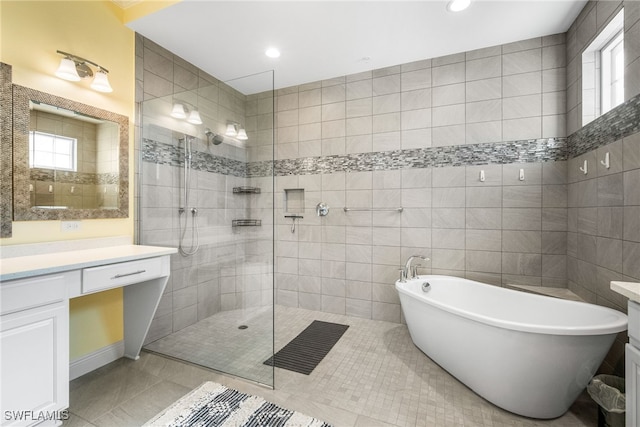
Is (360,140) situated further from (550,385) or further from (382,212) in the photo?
(550,385)

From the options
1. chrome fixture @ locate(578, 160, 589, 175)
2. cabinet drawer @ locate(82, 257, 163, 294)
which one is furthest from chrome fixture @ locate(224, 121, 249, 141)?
chrome fixture @ locate(578, 160, 589, 175)

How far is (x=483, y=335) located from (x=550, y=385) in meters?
0.38

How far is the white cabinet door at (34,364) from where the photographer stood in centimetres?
124

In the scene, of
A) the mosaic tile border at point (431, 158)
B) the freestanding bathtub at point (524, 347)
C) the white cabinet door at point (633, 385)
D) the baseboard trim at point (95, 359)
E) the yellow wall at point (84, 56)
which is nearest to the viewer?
the white cabinet door at point (633, 385)

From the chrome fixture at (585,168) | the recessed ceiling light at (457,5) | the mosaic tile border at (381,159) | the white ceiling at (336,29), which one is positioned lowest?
the chrome fixture at (585,168)

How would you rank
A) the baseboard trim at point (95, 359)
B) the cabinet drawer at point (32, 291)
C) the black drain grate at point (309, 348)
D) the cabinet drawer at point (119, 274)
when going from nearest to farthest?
the cabinet drawer at point (32, 291)
the cabinet drawer at point (119, 274)
the baseboard trim at point (95, 359)
the black drain grate at point (309, 348)

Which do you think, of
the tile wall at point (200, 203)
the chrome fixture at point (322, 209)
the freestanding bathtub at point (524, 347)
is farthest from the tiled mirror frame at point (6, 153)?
the freestanding bathtub at point (524, 347)

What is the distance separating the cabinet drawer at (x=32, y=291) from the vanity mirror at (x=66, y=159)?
2.00 feet

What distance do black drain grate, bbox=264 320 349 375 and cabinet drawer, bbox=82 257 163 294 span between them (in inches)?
41.7

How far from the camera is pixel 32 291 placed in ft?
4.30

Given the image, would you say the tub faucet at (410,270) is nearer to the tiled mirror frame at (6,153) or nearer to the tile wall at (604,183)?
the tile wall at (604,183)

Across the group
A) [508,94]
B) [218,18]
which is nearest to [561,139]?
[508,94]

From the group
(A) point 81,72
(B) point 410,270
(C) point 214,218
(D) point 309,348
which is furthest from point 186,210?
(B) point 410,270

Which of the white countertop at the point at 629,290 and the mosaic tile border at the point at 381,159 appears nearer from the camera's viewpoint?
the white countertop at the point at 629,290
